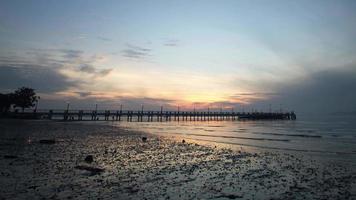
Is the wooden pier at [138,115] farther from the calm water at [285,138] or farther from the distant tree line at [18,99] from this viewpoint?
the calm water at [285,138]

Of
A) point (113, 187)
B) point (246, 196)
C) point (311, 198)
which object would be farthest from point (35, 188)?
point (311, 198)

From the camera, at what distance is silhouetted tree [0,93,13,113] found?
65.1 metres

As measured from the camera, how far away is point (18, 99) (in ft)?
222


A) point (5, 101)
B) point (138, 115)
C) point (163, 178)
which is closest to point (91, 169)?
point (163, 178)

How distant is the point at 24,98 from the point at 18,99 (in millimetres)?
1323

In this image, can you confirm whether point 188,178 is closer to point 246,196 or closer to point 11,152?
point 246,196

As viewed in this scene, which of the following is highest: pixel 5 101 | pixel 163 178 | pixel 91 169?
pixel 5 101

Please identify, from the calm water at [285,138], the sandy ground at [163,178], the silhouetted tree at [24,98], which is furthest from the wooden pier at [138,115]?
the sandy ground at [163,178]

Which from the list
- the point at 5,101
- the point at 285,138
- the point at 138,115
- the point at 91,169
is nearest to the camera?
the point at 91,169

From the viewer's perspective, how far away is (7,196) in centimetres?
862

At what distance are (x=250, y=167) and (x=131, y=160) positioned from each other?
602 cm

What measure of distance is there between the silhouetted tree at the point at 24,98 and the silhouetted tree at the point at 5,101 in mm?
927

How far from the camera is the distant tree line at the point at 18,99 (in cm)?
6562

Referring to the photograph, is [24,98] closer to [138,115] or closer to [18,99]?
[18,99]
